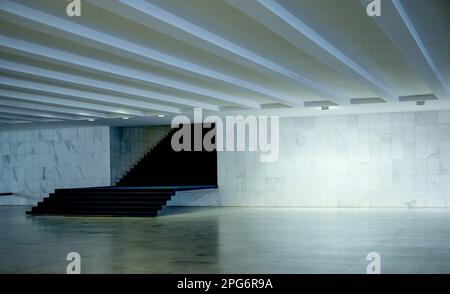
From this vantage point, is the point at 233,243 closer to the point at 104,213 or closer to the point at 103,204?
the point at 104,213

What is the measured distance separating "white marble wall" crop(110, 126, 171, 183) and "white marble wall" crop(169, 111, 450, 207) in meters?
4.89

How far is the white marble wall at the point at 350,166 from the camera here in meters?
20.0

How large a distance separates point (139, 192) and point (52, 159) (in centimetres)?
765

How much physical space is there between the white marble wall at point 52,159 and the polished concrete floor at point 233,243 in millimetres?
7303

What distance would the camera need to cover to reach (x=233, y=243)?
1112 centimetres

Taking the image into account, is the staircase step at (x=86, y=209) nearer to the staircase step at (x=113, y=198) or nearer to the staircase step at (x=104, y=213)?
the staircase step at (x=104, y=213)

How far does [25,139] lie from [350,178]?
14.4m

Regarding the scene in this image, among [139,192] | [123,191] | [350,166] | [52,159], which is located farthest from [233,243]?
[52,159]

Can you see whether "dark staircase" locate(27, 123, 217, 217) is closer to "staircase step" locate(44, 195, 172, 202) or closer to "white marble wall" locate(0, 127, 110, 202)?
"staircase step" locate(44, 195, 172, 202)

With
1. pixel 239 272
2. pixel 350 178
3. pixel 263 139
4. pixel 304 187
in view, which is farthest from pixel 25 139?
pixel 239 272

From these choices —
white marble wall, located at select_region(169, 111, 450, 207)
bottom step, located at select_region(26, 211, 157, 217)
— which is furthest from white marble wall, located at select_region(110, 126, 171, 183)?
bottom step, located at select_region(26, 211, 157, 217)

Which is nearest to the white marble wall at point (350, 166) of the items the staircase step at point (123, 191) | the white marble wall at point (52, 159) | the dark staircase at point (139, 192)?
the dark staircase at point (139, 192)

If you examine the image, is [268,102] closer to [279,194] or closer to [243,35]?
[279,194]

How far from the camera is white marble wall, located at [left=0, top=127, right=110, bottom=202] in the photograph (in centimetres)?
2483
